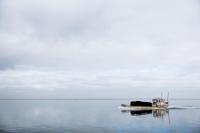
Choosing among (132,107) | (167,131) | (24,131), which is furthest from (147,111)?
(24,131)

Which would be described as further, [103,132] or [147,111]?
[147,111]

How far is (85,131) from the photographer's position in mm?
83000

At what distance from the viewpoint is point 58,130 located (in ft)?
279

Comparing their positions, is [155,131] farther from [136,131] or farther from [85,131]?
[85,131]

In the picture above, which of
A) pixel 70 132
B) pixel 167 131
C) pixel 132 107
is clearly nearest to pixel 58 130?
pixel 70 132

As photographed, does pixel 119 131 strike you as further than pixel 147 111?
No

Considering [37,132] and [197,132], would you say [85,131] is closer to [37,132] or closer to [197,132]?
[37,132]

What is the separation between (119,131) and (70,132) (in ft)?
40.5

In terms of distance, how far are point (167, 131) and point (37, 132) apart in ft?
106

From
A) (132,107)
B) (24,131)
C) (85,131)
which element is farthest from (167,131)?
(132,107)

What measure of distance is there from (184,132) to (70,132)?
27.2 metres

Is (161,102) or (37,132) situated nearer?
(37,132)

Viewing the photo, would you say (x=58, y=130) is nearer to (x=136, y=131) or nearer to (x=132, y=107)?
(x=136, y=131)

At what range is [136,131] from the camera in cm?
8425
